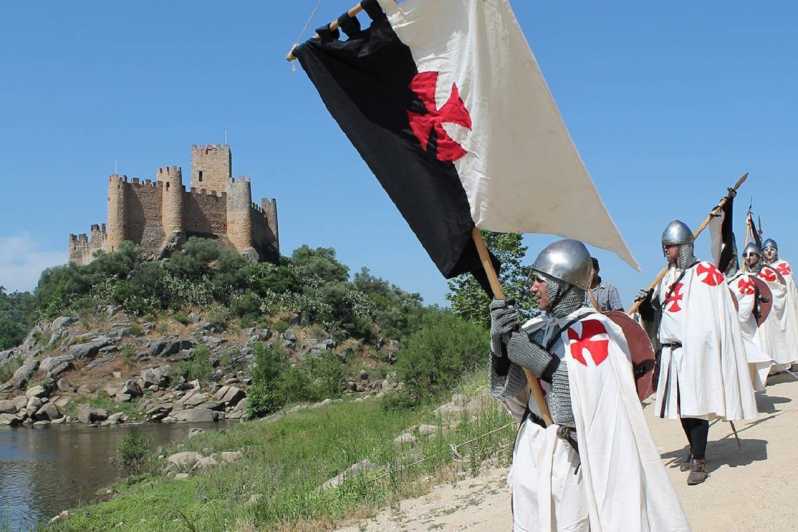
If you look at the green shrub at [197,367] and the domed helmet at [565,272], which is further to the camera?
the green shrub at [197,367]

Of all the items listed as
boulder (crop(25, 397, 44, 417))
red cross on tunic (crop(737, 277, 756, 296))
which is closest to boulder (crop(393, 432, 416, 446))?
red cross on tunic (crop(737, 277, 756, 296))

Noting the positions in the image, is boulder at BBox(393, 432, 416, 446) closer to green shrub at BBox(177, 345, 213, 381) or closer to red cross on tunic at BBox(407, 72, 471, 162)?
red cross on tunic at BBox(407, 72, 471, 162)

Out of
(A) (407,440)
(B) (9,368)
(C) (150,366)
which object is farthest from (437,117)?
(B) (9,368)

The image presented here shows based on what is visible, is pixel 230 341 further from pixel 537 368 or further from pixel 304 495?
pixel 537 368

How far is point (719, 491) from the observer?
5.86m

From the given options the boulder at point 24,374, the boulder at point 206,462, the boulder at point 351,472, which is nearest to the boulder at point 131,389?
the boulder at point 24,374

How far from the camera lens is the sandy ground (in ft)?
17.5

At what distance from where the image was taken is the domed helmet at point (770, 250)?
11.7m

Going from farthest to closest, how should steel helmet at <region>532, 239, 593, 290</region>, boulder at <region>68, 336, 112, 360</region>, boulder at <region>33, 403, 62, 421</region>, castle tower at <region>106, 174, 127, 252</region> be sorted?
castle tower at <region>106, 174, 127, 252</region> < boulder at <region>68, 336, 112, 360</region> < boulder at <region>33, 403, 62, 421</region> < steel helmet at <region>532, 239, 593, 290</region>

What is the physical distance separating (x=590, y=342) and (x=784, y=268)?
31.6ft

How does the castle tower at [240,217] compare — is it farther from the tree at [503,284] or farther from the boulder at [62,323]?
the tree at [503,284]

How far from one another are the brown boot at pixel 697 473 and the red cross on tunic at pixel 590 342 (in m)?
3.14

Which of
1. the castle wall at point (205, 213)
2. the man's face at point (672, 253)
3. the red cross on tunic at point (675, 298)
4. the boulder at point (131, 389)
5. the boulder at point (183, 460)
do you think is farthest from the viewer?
the castle wall at point (205, 213)

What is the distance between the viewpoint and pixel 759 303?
9383 millimetres
